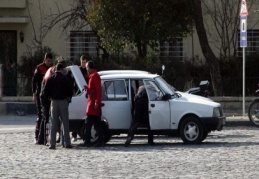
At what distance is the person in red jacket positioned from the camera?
714 inches

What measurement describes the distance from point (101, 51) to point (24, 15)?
354 centimetres

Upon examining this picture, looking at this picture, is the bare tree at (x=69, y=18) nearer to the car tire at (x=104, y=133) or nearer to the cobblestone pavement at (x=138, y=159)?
the cobblestone pavement at (x=138, y=159)

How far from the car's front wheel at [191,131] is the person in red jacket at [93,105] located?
1750 millimetres

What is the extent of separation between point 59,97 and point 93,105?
72 cm

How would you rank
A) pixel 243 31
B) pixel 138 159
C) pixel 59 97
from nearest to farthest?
1. pixel 138 159
2. pixel 59 97
3. pixel 243 31

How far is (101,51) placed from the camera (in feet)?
116

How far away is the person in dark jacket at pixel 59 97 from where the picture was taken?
18.1 m

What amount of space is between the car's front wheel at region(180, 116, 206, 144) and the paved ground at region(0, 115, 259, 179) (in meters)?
0.19

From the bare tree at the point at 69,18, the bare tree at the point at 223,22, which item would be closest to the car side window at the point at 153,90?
the bare tree at the point at 69,18

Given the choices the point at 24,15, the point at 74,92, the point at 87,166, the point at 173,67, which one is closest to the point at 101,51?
the point at 24,15

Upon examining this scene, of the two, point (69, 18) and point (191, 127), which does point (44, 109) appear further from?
point (69, 18)

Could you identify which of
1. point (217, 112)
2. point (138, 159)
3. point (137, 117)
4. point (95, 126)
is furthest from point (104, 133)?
point (138, 159)

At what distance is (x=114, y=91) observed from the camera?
1883cm

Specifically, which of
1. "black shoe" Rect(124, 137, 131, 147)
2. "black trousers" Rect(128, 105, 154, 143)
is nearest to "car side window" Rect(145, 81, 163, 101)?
"black trousers" Rect(128, 105, 154, 143)
